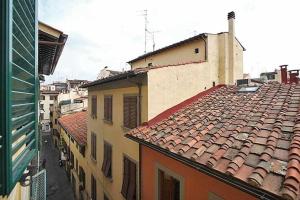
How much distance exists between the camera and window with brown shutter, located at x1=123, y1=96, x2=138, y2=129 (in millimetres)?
9742

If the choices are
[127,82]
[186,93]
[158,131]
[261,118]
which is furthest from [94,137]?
[261,118]

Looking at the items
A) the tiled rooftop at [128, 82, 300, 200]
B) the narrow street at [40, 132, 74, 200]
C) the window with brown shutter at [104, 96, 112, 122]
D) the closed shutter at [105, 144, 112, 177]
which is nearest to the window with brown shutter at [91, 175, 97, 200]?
the closed shutter at [105, 144, 112, 177]

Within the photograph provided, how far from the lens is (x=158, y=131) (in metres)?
7.75

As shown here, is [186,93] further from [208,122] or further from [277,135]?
[277,135]

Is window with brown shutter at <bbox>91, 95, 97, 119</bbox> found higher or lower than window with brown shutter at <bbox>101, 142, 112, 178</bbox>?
higher

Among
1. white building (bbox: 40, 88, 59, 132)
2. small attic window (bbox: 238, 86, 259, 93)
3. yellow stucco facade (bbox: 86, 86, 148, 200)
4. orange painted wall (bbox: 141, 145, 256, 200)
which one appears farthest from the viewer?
white building (bbox: 40, 88, 59, 132)

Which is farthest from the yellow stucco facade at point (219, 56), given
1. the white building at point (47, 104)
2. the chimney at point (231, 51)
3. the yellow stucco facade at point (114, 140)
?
the white building at point (47, 104)

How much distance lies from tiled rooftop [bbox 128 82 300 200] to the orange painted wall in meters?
0.49

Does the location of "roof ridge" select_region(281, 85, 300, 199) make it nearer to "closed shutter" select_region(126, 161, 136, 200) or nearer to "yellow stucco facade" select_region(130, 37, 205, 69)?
"closed shutter" select_region(126, 161, 136, 200)

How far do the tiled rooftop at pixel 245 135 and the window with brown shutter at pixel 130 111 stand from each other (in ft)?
4.05

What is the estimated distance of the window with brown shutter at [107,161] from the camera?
41.2 ft

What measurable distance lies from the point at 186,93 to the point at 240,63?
17.8ft

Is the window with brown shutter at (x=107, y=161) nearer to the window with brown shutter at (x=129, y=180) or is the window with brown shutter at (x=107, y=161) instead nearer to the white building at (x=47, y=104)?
the window with brown shutter at (x=129, y=180)

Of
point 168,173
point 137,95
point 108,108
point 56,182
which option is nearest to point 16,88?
point 168,173
